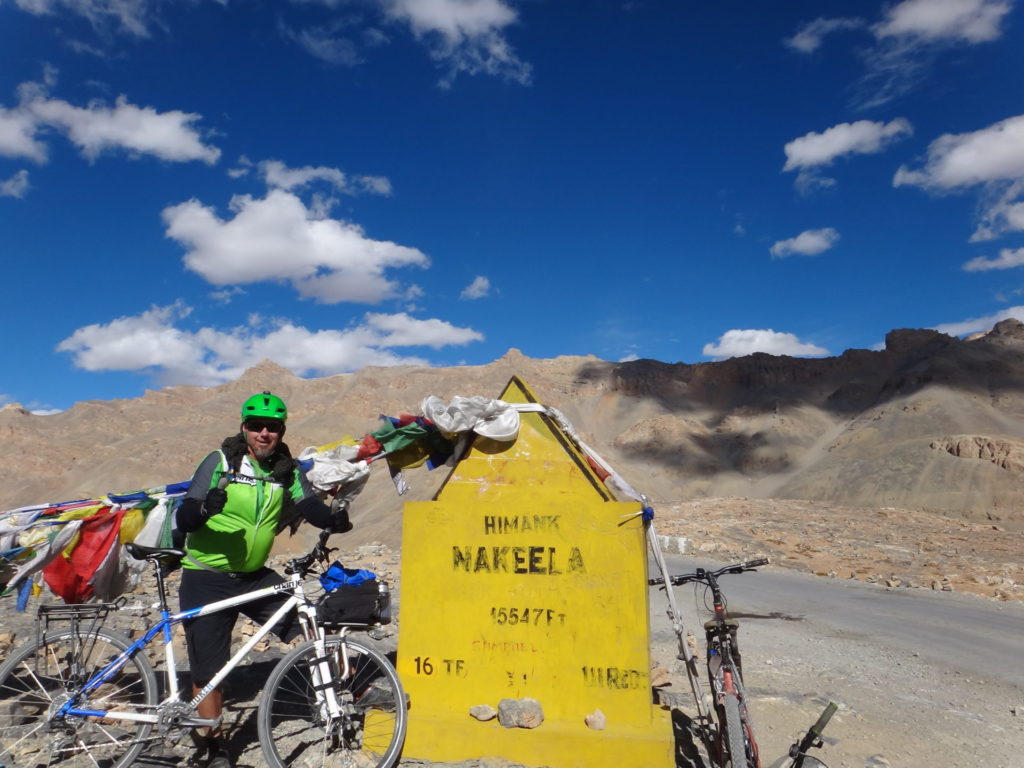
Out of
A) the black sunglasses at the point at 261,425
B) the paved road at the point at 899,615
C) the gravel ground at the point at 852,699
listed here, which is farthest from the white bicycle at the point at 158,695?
the paved road at the point at 899,615

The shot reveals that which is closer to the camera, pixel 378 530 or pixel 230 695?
pixel 230 695

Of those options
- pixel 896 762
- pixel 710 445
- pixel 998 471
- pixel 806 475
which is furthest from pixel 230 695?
pixel 710 445

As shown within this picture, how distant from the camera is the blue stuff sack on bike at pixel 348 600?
148 inches

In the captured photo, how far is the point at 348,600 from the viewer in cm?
377

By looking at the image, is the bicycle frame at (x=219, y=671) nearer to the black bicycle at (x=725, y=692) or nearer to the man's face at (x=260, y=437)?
the man's face at (x=260, y=437)

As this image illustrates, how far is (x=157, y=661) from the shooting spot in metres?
5.49

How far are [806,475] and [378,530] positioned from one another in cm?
3468

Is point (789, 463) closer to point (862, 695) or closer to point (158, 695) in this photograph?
point (862, 695)

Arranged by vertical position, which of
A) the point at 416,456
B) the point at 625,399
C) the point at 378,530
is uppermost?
the point at 625,399

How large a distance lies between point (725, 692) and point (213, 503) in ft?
9.48

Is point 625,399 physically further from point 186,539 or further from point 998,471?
point 186,539

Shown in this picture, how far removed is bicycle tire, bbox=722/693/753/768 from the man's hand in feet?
9.35

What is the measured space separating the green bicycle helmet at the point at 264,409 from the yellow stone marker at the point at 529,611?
999 millimetres

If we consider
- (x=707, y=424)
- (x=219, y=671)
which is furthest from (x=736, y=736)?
(x=707, y=424)
